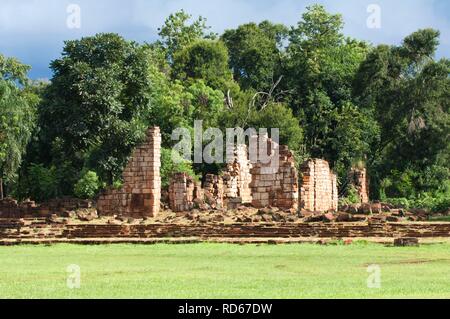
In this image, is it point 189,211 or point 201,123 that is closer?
point 189,211

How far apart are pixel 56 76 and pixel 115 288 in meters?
29.0

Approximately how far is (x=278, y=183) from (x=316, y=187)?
15.3 ft

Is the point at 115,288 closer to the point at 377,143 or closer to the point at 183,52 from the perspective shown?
the point at 377,143

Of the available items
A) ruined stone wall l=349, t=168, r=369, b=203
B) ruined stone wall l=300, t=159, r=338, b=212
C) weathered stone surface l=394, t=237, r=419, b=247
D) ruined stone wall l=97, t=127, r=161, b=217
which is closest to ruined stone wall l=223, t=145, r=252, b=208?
ruined stone wall l=300, t=159, r=338, b=212

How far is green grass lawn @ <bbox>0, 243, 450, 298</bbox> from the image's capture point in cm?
1573

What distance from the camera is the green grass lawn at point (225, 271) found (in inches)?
619

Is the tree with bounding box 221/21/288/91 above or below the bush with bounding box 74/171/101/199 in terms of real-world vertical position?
above

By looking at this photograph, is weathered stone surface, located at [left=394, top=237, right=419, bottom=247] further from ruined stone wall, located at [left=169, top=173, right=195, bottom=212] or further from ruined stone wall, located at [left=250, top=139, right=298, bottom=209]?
ruined stone wall, located at [left=169, top=173, right=195, bottom=212]

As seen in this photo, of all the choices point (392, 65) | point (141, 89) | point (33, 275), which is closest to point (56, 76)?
point (141, 89)

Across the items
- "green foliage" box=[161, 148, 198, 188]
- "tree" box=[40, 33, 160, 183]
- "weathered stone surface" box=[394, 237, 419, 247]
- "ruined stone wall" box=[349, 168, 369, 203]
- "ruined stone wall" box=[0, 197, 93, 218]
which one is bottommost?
"weathered stone surface" box=[394, 237, 419, 247]

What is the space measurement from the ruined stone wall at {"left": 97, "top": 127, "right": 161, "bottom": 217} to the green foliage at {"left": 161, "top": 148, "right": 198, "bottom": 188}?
801 centimetres

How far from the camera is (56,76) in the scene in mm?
44250
